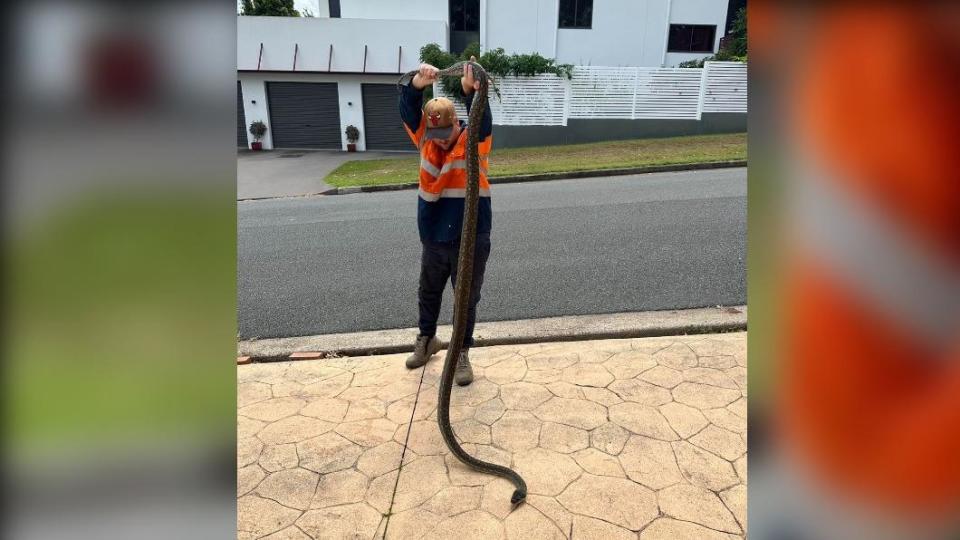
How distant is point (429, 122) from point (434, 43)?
17164 millimetres

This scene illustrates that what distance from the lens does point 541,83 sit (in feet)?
55.1

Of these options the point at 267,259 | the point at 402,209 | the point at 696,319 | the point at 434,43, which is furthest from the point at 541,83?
the point at 696,319

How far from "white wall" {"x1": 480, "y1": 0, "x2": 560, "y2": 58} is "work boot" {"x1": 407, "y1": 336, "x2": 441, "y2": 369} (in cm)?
1841

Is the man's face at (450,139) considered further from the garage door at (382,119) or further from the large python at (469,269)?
the garage door at (382,119)

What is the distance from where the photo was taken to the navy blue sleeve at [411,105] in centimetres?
294

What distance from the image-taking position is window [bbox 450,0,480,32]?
20234mm

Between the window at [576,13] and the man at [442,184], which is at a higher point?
the window at [576,13]

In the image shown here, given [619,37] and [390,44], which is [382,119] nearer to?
[390,44]

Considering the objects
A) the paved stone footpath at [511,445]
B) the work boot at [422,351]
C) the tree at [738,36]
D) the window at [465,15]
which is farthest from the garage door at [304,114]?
the work boot at [422,351]

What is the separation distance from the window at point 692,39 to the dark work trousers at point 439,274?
813 inches

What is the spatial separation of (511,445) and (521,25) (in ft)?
65.5
